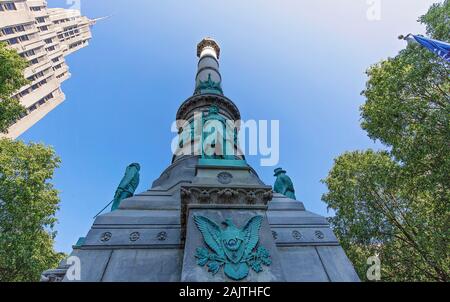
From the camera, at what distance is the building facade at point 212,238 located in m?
5.96

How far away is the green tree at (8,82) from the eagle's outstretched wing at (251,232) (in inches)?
542

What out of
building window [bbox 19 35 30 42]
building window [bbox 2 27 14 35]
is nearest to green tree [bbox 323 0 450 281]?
building window [bbox 2 27 14 35]

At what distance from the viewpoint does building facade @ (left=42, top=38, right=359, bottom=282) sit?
5.96 m

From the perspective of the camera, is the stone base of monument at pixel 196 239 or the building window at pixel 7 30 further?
the building window at pixel 7 30

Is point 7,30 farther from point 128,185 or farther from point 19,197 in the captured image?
point 128,185

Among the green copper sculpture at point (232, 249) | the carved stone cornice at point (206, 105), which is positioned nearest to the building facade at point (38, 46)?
the carved stone cornice at point (206, 105)

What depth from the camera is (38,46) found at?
63031mm

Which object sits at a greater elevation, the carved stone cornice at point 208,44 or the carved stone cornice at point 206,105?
the carved stone cornice at point 208,44

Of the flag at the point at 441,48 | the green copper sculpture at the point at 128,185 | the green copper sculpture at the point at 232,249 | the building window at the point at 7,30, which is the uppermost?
the building window at the point at 7,30

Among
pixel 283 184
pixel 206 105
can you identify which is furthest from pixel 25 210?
pixel 283 184

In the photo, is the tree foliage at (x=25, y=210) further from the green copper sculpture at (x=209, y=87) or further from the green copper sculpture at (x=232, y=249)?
the green copper sculpture at (x=232, y=249)
